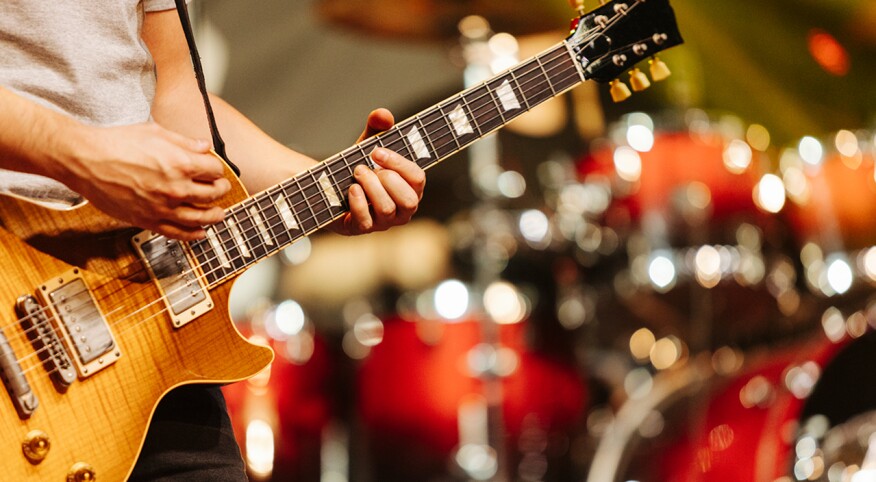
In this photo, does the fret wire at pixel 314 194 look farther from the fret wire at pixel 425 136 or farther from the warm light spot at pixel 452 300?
the warm light spot at pixel 452 300

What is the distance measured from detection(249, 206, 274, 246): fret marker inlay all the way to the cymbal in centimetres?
263

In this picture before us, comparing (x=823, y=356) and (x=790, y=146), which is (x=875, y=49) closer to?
(x=790, y=146)

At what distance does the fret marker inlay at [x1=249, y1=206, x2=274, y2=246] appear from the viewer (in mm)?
1499

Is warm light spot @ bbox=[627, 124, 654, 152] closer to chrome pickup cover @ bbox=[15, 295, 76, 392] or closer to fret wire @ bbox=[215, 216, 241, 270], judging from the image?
fret wire @ bbox=[215, 216, 241, 270]

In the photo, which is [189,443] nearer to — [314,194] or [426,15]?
[314,194]

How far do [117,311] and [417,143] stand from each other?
59cm

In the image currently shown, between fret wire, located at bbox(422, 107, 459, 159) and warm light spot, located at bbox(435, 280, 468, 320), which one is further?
warm light spot, located at bbox(435, 280, 468, 320)

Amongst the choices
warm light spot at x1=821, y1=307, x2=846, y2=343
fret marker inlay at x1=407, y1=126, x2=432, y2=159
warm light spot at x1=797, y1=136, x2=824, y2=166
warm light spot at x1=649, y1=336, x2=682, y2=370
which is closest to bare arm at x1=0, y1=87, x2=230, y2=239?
fret marker inlay at x1=407, y1=126, x2=432, y2=159

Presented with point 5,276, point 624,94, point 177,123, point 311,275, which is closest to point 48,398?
point 5,276

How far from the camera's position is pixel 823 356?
2.72 m

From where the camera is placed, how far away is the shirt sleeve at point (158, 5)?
5.37 ft

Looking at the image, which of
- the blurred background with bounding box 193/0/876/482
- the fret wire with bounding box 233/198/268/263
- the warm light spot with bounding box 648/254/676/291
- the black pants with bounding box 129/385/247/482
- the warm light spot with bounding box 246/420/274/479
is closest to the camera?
the black pants with bounding box 129/385/247/482

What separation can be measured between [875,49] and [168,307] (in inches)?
215

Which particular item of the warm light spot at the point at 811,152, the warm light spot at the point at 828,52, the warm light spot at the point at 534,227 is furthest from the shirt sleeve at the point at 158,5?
the warm light spot at the point at 828,52
